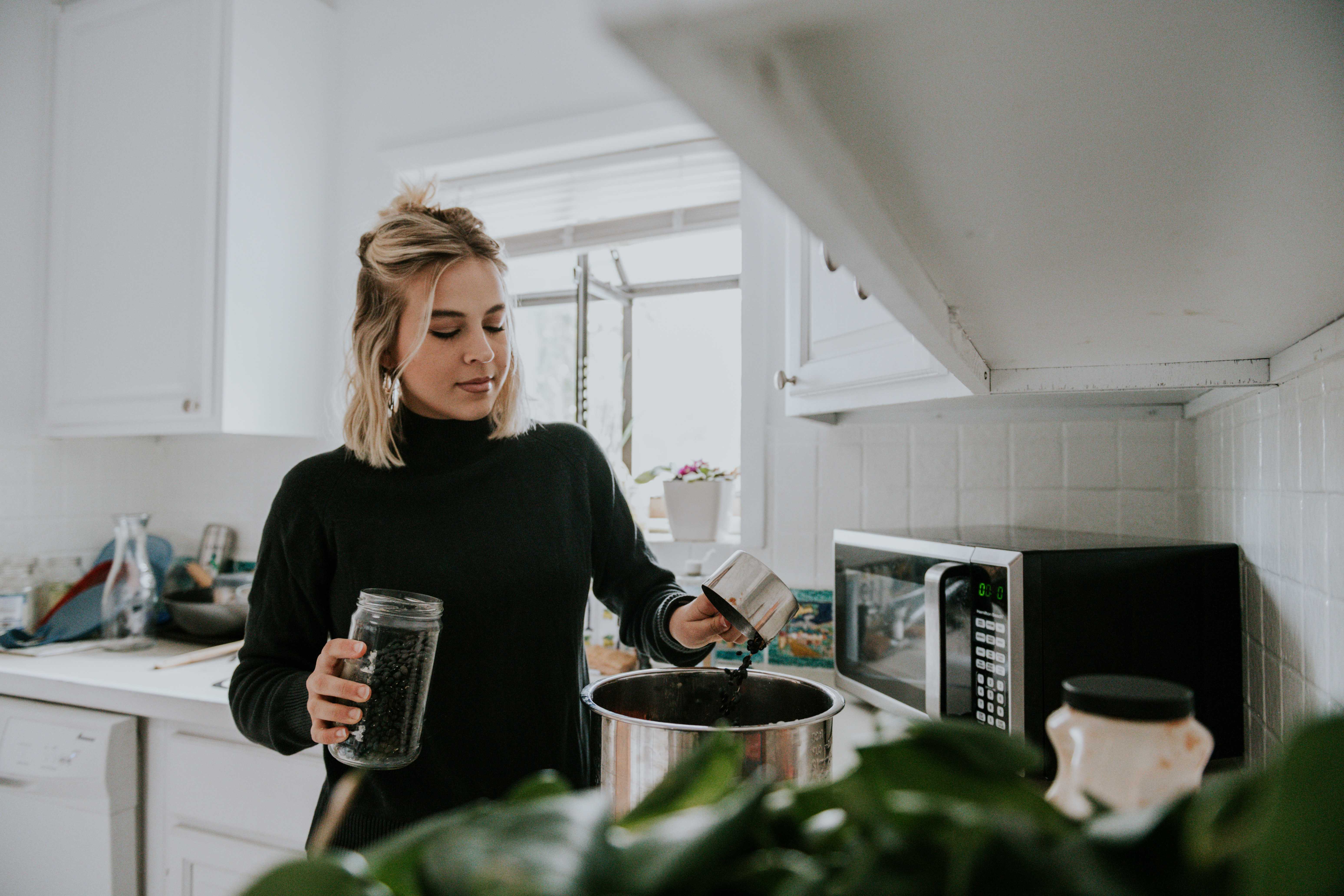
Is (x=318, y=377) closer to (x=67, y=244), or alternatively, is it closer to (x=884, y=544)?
(x=67, y=244)

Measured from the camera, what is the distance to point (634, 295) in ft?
7.54

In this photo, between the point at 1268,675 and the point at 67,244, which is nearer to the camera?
the point at 1268,675

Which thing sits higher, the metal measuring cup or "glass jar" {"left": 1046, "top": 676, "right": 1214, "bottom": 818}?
"glass jar" {"left": 1046, "top": 676, "right": 1214, "bottom": 818}

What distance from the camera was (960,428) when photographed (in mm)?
1653

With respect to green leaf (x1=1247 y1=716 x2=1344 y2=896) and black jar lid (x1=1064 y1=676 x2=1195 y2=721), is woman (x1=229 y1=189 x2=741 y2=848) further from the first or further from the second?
green leaf (x1=1247 y1=716 x2=1344 y2=896)

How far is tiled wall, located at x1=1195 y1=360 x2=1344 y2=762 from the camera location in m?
0.73

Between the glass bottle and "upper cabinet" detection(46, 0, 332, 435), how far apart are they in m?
0.26

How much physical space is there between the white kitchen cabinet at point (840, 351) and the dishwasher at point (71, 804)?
1471mm

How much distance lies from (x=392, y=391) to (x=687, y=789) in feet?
3.69

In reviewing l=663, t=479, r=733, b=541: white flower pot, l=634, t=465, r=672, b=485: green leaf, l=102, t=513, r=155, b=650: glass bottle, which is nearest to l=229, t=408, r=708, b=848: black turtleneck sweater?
l=663, t=479, r=733, b=541: white flower pot

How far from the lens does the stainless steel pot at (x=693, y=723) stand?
2.15ft

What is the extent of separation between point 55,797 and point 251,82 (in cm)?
168

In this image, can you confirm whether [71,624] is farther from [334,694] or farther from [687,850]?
[687,850]

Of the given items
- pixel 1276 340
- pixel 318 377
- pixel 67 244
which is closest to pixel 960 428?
pixel 1276 340
